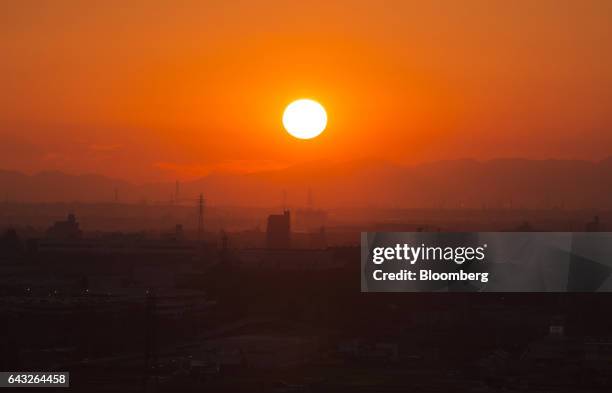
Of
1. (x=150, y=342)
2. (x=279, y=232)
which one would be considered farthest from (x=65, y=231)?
(x=150, y=342)

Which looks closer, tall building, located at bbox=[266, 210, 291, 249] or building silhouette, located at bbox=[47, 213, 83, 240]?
tall building, located at bbox=[266, 210, 291, 249]

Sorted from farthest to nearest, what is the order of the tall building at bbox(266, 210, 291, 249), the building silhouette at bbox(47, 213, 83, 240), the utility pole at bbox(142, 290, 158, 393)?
the building silhouette at bbox(47, 213, 83, 240)
the tall building at bbox(266, 210, 291, 249)
the utility pole at bbox(142, 290, 158, 393)

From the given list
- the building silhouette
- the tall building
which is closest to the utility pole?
the tall building

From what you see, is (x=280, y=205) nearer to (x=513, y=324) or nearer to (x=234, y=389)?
(x=513, y=324)

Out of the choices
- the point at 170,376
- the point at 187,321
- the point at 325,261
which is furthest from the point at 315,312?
the point at 325,261

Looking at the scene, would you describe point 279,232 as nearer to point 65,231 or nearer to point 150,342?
point 65,231

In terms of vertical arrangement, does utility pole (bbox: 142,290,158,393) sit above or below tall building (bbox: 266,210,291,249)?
below

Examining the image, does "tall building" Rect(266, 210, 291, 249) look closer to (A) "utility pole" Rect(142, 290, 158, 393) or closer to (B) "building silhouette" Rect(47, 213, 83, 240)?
(B) "building silhouette" Rect(47, 213, 83, 240)

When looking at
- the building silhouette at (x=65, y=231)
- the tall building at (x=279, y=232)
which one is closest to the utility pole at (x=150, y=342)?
the tall building at (x=279, y=232)
